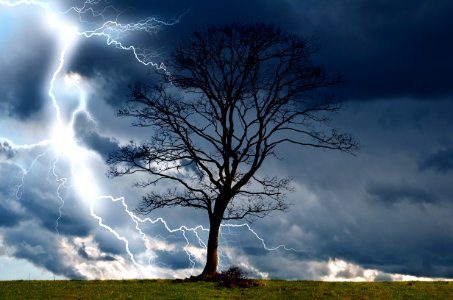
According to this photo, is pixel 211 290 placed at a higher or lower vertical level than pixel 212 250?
lower

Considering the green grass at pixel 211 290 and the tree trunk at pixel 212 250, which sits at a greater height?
the tree trunk at pixel 212 250

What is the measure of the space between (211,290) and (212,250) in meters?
4.95

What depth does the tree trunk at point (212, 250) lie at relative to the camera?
92.4ft

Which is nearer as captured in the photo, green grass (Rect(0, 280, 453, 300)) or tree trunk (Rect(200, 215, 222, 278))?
green grass (Rect(0, 280, 453, 300))

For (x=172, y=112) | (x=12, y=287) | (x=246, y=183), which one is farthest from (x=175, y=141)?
(x=12, y=287)

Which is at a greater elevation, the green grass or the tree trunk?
the tree trunk

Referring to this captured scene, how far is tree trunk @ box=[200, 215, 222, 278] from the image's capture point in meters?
28.2

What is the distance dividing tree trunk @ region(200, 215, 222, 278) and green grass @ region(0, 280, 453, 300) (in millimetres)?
1993

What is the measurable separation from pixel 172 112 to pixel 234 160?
404 centimetres

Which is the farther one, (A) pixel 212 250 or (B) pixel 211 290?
(A) pixel 212 250

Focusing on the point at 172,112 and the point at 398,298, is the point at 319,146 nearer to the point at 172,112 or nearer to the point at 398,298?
the point at 172,112

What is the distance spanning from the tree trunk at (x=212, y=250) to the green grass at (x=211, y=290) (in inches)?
78.4

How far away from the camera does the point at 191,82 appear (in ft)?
99.1

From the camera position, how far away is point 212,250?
28625mm
